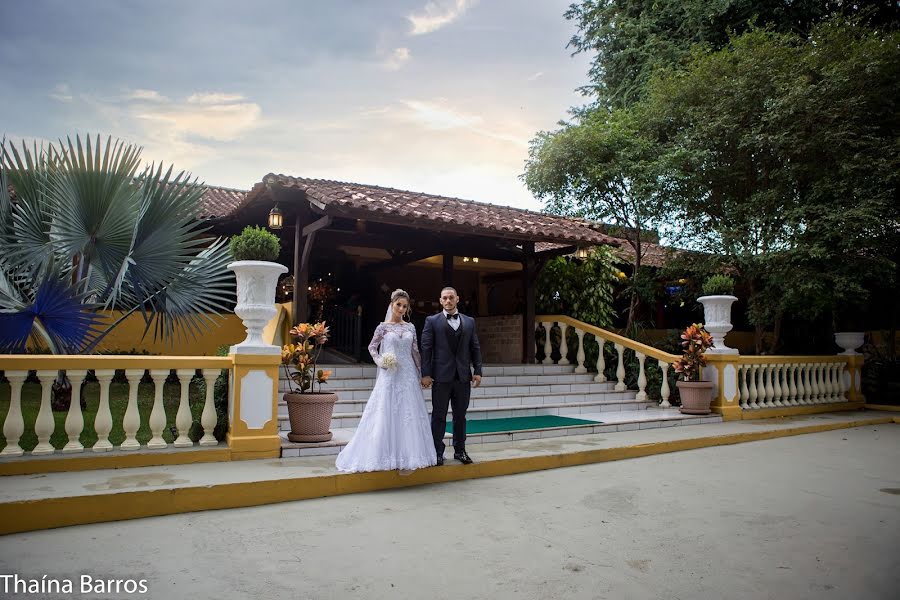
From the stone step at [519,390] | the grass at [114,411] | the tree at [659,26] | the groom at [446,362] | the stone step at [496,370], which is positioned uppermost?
the tree at [659,26]

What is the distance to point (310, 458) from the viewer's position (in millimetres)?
5875

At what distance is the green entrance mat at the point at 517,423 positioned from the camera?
768 centimetres

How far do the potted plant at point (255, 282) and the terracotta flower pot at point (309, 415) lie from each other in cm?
60

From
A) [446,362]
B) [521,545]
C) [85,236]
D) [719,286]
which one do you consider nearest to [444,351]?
[446,362]

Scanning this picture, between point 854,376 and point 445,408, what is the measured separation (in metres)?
10.2

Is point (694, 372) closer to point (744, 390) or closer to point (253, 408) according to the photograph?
point (744, 390)

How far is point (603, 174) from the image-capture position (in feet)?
38.0

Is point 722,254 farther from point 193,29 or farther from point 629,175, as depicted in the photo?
point 193,29

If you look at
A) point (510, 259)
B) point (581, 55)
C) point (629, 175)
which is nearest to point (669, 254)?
point (629, 175)

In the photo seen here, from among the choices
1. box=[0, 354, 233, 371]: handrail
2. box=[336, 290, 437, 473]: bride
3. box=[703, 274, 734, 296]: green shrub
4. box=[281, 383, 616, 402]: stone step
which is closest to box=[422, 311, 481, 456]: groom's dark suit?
box=[336, 290, 437, 473]: bride

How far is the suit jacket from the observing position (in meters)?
5.48

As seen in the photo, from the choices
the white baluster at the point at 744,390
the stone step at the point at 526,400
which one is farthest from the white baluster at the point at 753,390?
the stone step at the point at 526,400

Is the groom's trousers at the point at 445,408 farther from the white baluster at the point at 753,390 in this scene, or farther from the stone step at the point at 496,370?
the white baluster at the point at 753,390

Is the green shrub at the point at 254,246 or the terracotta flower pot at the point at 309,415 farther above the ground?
the green shrub at the point at 254,246
